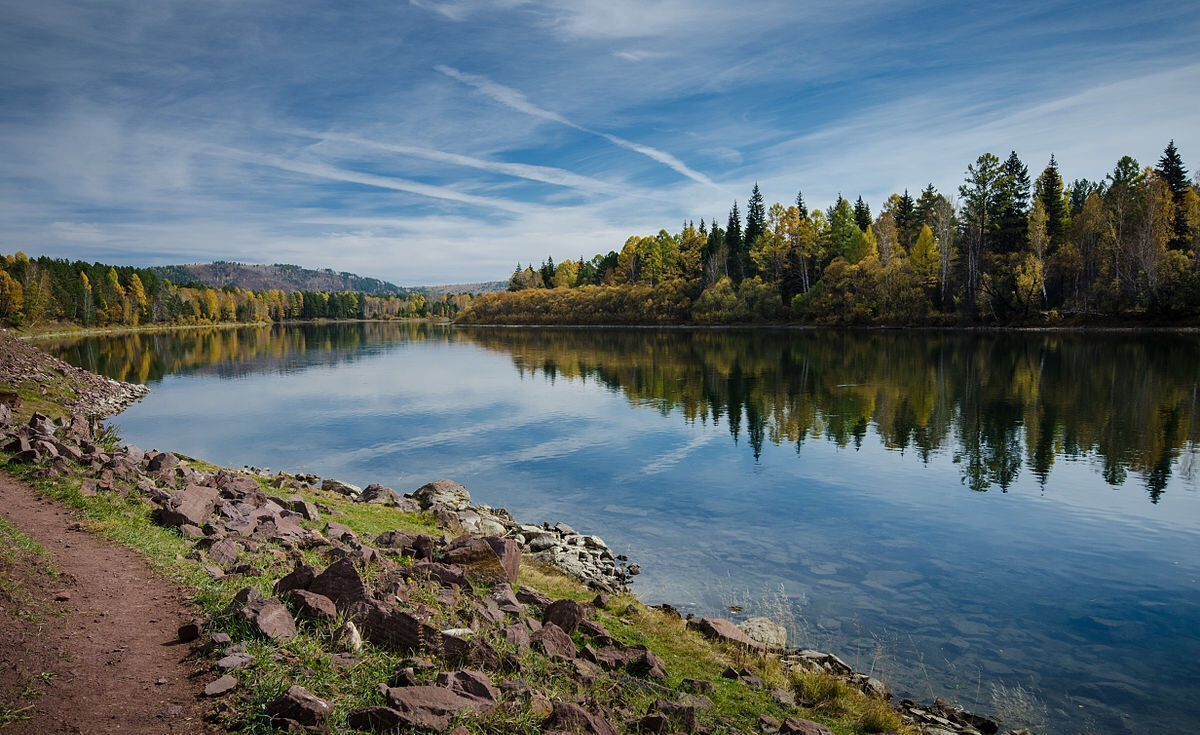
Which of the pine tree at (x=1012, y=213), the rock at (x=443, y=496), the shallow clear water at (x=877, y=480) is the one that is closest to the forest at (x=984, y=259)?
the pine tree at (x=1012, y=213)

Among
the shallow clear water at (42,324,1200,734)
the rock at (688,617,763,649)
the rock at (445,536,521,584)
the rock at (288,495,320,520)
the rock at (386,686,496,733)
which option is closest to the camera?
the rock at (386,686,496,733)

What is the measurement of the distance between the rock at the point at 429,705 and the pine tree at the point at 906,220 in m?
131

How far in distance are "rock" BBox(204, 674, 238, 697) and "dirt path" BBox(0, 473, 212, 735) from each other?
141 millimetres

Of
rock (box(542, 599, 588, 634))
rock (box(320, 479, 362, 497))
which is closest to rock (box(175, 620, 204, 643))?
rock (box(542, 599, 588, 634))

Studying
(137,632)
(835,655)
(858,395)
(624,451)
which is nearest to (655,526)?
(835,655)

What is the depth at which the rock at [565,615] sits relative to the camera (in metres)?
12.3

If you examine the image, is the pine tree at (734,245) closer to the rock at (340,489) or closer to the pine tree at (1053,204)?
the pine tree at (1053,204)

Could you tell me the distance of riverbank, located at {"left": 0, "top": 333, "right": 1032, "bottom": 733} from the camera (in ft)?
29.0

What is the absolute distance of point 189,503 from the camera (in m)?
15.4

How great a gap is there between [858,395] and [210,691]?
4735 centimetres

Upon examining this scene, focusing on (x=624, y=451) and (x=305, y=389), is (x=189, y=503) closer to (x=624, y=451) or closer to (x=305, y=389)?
(x=624, y=451)

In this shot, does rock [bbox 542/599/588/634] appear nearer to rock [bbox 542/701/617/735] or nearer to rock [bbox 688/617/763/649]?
rock [bbox 688/617/763/649]

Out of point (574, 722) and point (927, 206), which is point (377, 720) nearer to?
point (574, 722)

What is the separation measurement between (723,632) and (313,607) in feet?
26.9
